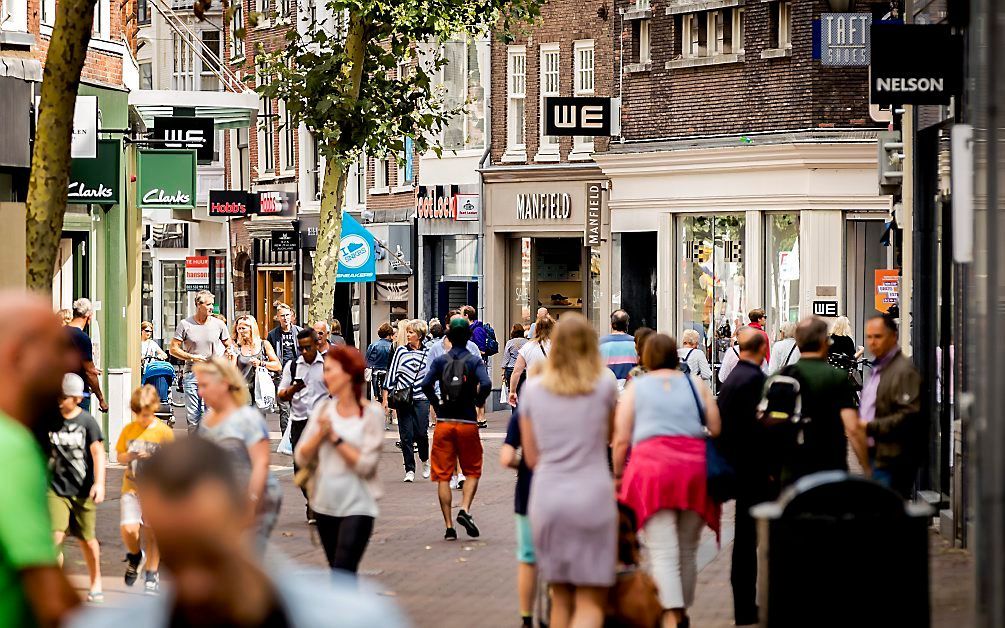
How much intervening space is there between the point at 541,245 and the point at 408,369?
2022 centimetres

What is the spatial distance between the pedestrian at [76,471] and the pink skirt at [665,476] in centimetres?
345

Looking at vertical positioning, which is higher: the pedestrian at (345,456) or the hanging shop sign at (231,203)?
the hanging shop sign at (231,203)

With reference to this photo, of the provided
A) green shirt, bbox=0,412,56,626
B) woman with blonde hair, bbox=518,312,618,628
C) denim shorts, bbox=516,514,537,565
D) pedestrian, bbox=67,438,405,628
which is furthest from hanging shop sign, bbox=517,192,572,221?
pedestrian, bbox=67,438,405,628

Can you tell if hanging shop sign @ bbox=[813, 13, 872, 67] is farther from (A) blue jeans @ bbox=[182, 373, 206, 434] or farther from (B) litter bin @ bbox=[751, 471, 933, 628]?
(B) litter bin @ bbox=[751, 471, 933, 628]

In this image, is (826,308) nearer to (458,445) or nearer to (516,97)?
(458,445)

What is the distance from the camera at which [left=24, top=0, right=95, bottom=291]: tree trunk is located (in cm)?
1338

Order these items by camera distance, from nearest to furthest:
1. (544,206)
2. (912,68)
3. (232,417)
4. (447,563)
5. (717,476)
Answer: (232,417), (717,476), (912,68), (447,563), (544,206)

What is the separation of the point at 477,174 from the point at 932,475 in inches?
1023

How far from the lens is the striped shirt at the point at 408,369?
20.5 metres

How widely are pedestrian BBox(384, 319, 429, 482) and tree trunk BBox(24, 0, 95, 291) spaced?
280 inches

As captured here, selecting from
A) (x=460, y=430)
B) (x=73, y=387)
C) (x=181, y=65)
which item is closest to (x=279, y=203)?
(x=181, y=65)

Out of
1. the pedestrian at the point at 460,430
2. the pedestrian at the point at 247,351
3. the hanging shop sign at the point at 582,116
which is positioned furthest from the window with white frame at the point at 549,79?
the pedestrian at the point at 460,430

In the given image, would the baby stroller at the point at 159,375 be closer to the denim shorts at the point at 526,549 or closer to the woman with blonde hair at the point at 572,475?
the denim shorts at the point at 526,549

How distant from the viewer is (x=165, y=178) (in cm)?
2411
